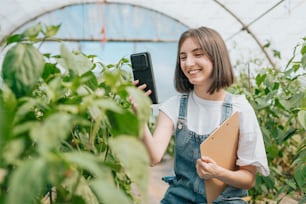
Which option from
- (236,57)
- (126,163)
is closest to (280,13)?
(236,57)

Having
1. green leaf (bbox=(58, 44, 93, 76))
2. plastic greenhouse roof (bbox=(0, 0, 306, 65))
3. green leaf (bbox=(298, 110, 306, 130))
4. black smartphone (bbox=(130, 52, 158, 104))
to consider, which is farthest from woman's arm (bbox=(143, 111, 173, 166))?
plastic greenhouse roof (bbox=(0, 0, 306, 65))

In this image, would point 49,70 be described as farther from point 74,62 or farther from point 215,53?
point 215,53

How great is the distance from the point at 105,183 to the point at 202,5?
5219 mm

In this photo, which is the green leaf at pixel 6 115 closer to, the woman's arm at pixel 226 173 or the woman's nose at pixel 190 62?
the woman's arm at pixel 226 173

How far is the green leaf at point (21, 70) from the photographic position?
84 cm

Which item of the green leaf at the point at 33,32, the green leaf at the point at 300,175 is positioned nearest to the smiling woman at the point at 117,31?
the green leaf at the point at 300,175

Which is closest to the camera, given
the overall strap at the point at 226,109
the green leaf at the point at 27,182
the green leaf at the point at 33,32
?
the green leaf at the point at 27,182

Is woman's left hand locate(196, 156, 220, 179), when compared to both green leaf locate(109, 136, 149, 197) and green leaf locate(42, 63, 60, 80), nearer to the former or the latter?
green leaf locate(42, 63, 60, 80)

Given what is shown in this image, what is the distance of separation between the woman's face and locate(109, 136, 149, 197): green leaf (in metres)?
0.97

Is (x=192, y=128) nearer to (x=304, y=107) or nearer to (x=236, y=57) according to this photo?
(x=304, y=107)

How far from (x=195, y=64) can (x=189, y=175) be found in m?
0.40

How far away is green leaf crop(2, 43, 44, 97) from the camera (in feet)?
2.77

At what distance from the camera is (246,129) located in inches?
67.7

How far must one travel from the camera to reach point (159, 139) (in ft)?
5.77
